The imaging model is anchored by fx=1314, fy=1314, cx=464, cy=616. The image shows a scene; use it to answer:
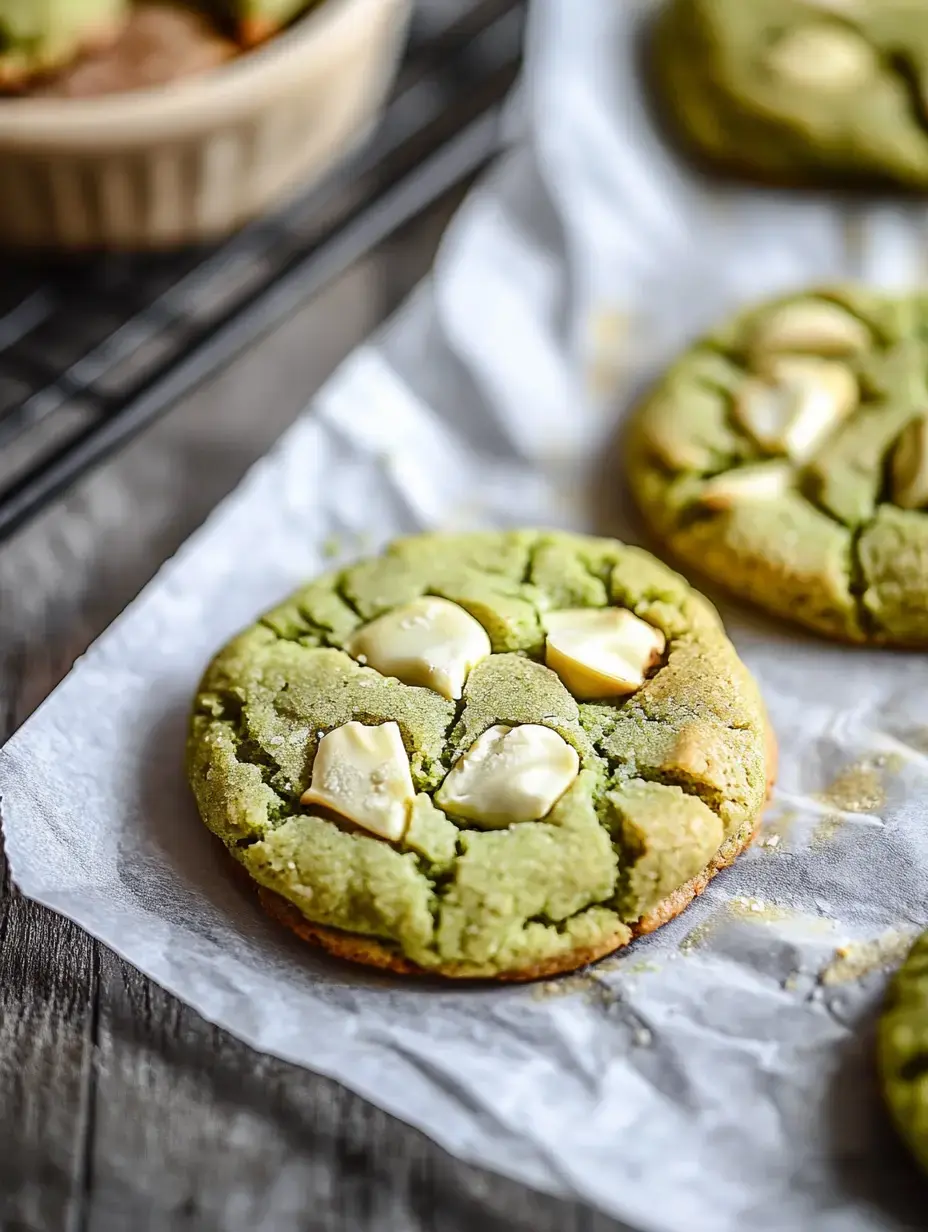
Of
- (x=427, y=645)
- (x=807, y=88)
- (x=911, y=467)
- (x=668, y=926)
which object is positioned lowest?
(x=668, y=926)

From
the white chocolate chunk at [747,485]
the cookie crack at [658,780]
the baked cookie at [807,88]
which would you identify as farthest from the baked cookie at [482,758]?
the baked cookie at [807,88]

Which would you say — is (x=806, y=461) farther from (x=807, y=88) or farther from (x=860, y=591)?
(x=807, y=88)

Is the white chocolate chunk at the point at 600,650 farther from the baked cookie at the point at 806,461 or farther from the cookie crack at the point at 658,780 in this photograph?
the baked cookie at the point at 806,461

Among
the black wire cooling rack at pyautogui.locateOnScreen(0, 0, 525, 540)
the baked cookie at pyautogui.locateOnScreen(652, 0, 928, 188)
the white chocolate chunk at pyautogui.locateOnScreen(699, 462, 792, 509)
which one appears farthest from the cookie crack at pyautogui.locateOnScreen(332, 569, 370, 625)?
the baked cookie at pyautogui.locateOnScreen(652, 0, 928, 188)

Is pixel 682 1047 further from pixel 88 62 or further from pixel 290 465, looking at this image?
pixel 88 62

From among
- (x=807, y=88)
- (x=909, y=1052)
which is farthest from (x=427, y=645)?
(x=807, y=88)

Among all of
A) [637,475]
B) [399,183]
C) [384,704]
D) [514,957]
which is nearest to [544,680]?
[384,704]
